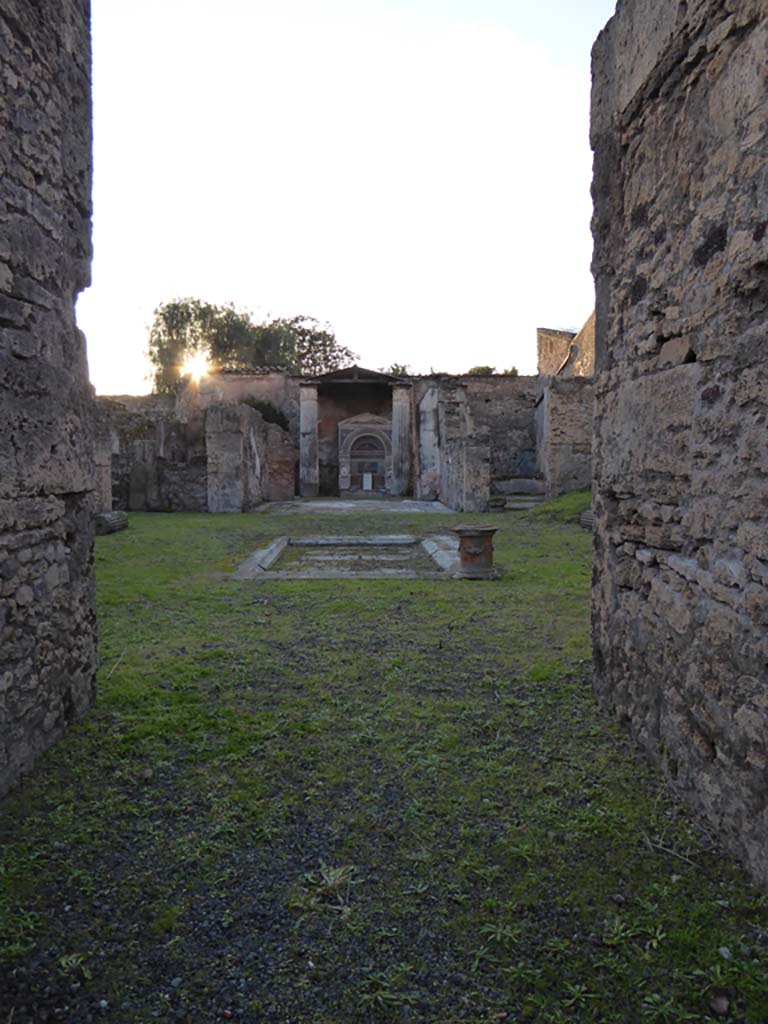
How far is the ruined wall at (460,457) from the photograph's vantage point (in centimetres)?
1642

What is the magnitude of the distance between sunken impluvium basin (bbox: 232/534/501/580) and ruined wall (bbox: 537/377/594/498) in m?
8.63

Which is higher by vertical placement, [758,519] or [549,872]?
[758,519]

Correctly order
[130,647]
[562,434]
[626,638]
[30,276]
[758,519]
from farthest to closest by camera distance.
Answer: [562,434], [130,647], [626,638], [30,276], [758,519]

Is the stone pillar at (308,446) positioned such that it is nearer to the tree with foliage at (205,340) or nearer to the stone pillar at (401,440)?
the stone pillar at (401,440)

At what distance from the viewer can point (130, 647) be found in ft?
14.8

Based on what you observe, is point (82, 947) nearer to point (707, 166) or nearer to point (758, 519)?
point (758, 519)

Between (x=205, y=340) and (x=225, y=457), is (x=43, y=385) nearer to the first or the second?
(x=225, y=457)

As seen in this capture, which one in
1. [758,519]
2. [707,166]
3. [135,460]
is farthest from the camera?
[135,460]

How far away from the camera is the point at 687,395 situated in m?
2.54

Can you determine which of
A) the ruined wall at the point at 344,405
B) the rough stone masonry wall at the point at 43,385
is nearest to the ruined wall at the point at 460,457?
the ruined wall at the point at 344,405

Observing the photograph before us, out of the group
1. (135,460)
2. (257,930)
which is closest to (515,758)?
(257,930)

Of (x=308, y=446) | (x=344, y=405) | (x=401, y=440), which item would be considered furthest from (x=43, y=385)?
(x=344, y=405)

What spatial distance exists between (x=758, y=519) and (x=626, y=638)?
4.02ft

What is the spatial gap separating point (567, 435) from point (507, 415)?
9736 mm
